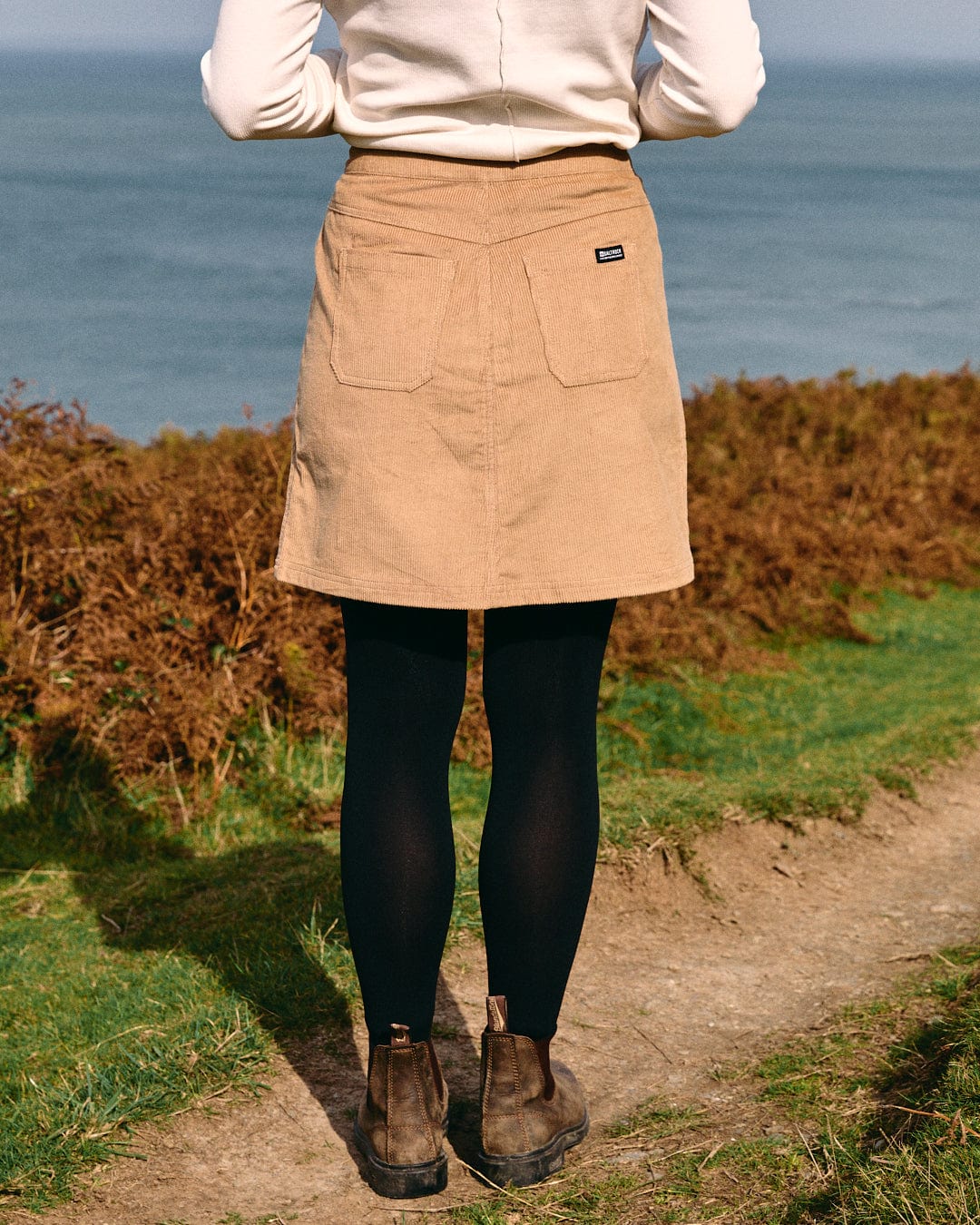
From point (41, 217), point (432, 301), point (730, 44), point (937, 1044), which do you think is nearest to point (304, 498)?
point (432, 301)

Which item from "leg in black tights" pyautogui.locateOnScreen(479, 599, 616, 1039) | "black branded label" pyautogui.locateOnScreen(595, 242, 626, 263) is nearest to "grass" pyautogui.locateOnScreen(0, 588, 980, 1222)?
"leg in black tights" pyautogui.locateOnScreen(479, 599, 616, 1039)

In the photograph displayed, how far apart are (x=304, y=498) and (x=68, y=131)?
35.6 m

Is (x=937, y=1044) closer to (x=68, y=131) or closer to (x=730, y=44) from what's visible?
(x=730, y=44)

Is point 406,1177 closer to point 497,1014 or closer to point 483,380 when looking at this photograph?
point 497,1014

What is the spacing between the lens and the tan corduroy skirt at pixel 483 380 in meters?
2.00

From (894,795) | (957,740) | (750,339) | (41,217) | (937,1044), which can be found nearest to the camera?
(937,1044)

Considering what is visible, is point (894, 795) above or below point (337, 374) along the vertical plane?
below

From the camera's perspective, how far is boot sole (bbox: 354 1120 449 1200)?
229 cm

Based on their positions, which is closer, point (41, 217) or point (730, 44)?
point (730, 44)

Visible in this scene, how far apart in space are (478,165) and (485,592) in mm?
608

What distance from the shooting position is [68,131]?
113 feet

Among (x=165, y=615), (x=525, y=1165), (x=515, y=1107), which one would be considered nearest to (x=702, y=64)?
(x=515, y=1107)

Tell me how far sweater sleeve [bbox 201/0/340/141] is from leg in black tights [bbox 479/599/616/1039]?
0.77 meters

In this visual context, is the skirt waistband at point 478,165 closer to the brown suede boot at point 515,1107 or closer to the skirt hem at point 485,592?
the skirt hem at point 485,592
